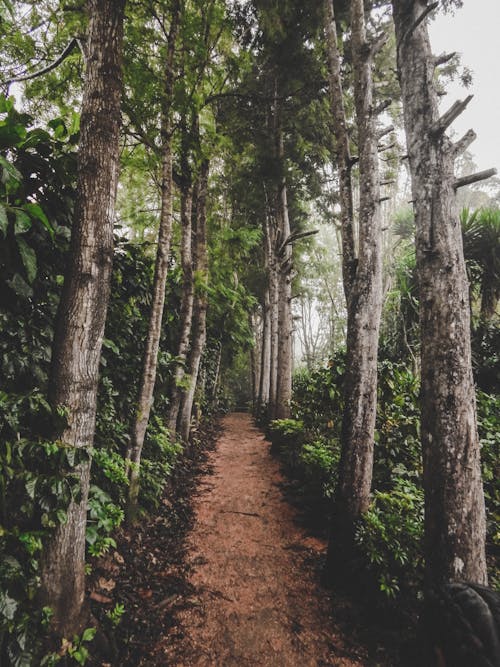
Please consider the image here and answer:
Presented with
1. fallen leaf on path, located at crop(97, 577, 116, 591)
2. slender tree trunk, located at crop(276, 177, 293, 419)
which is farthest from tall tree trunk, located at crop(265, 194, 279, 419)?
fallen leaf on path, located at crop(97, 577, 116, 591)

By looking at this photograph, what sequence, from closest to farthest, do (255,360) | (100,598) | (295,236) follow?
(100,598), (295,236), (255,360)

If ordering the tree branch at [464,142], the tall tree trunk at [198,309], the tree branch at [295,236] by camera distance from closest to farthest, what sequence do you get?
1. the tree branch at [464,142]
2. the tree branch at [295,236]
3. the tall tree trunk at [198,309]

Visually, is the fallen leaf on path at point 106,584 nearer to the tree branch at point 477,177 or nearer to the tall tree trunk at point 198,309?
the tall tree trunk at point 198,309

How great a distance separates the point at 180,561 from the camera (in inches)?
147

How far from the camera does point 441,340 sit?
2553 millimetres

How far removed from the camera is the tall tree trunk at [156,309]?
13.1 feet

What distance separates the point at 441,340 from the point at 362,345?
48.7 inches

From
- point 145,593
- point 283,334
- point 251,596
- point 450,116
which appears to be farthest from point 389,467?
point 283,334

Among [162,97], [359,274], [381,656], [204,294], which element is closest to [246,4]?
[162,97]

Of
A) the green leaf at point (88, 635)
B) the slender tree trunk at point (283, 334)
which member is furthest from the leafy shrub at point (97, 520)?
the slender tree trunk at point (283, 334)

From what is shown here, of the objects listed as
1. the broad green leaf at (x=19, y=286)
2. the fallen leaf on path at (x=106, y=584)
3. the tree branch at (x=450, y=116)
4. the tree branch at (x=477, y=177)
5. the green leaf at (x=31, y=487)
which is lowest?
the fallen leaf on path at (x=106, y=584)

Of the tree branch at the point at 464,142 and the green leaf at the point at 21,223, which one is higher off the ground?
the tree branch at the point at 464,142

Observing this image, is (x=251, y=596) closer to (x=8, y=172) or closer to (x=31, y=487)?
(x=31, y=487)

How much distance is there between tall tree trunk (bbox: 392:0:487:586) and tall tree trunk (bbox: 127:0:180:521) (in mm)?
3040
